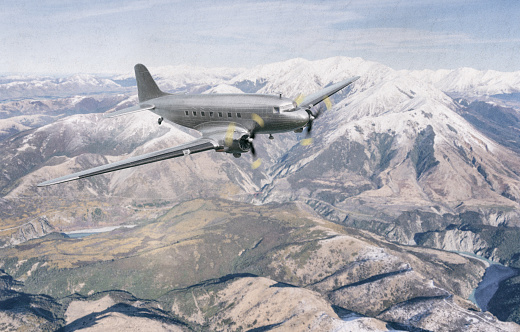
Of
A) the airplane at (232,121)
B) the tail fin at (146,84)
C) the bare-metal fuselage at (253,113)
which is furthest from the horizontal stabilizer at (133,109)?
the bare-metal fuselage at (253,113)

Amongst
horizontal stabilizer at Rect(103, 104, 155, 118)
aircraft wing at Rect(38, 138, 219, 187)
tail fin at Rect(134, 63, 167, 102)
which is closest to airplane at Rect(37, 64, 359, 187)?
aircraft wing at Rect(38, 138, 219, 187)

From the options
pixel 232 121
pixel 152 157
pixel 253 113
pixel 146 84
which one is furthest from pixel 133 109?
pixel 253 113

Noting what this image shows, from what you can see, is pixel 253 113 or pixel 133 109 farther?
pixel 133 109

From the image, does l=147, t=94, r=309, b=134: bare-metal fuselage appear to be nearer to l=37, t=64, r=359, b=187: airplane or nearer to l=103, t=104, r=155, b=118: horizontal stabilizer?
l=37, t=64, r=359, b=187: airplane

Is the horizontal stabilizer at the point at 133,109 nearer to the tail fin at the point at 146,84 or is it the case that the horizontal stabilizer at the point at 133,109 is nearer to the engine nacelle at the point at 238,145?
the tail fin at the point at 146,84

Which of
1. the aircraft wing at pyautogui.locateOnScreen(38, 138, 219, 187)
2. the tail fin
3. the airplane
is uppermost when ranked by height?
the tail fin

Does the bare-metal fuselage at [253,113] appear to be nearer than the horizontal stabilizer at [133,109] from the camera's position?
Yes

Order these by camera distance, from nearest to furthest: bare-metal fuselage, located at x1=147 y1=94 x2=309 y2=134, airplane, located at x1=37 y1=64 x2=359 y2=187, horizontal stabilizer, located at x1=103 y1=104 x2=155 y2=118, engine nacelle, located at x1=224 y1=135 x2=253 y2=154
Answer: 1. airplane, located at x1=37 y1=64 x2=359 y2=187
2. engine nacelle, located at x1=224 y1=135 x2=253 y2=154
3. bare-metal fuselage, located at x1=147 y1=94 x2=309 y2=134
4. horizontal stabilizer, located at x1=103 y1=104 x2=155 y2=118

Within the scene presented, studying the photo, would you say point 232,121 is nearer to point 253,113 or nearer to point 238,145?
point 253,113

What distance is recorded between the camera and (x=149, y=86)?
63125mm

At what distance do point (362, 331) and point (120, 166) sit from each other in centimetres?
20969

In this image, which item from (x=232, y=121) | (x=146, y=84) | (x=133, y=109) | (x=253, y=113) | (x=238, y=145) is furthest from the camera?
(x=146, y=84)

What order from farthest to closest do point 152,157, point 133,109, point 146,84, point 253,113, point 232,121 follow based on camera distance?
1. point 146,84
2. point 133,109
3. point 232,121
4. point 253,113
5. point 152,157

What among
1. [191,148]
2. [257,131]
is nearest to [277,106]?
[257,131]
